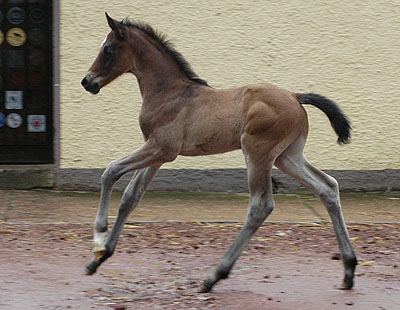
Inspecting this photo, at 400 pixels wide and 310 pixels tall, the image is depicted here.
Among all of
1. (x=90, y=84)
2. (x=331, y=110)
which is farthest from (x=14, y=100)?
(x=331, y=110)

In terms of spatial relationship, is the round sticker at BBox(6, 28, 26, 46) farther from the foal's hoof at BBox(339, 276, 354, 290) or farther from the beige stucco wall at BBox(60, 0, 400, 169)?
the foal's hoof at BBox(339, 276, 354, 290)

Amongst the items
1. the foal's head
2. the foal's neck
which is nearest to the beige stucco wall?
the foal's neck

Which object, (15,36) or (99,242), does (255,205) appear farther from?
(15,36)

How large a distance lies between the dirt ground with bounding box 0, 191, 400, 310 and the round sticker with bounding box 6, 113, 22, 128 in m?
0.89

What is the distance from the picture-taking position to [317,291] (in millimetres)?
5582

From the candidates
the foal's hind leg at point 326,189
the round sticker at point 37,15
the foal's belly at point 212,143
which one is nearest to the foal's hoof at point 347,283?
the foal's hind leg at point 326,189

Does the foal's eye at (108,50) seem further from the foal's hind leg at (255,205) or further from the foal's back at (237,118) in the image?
the foal's hind leg at (255,205)

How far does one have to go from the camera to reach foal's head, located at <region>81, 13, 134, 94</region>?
19.5ft

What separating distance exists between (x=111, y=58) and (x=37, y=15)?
398cm

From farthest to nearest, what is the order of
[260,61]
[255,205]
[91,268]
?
[260,61]
[91,268]
[255,205]

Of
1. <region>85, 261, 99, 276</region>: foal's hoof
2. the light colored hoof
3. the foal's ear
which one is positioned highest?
the foal's ear

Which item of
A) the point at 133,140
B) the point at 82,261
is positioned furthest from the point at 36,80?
the point at 82,261

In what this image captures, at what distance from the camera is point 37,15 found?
9.56 metres

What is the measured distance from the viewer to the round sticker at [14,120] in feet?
31.6
